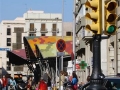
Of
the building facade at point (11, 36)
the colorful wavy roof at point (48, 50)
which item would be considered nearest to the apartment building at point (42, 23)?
the building facade at point (11, 36)

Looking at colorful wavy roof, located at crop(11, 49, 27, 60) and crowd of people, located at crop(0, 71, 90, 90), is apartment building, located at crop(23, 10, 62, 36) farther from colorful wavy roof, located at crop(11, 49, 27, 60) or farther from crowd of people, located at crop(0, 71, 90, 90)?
crowd of people, located at crop(0, 71, 90, 90)

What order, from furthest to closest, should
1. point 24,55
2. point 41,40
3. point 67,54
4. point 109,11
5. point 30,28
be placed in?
point 30,28 < point 24,55 < point 41,40 < point 67,54 < point 109,11

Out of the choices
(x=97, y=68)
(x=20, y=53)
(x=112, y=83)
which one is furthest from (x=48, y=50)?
(x=97, y=68)

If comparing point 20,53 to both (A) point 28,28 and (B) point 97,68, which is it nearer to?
(A) point 28,28

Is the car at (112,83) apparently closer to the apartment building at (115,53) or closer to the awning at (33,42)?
the apartment building at (115,53)

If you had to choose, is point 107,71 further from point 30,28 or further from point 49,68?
point 30,28

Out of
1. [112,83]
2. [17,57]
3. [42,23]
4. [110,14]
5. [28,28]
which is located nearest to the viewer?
[110,14]

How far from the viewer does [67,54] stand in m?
50.8

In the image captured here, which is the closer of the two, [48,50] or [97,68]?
[97,68]

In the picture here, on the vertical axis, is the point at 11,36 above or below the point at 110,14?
above

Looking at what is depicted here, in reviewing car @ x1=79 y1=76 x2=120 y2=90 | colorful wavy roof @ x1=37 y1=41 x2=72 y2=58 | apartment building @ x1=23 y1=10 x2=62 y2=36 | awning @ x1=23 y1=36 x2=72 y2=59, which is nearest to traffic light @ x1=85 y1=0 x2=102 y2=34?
car @ x1=79 y1=76 x2=120 y2=90

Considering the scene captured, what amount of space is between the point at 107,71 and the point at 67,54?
10171mm

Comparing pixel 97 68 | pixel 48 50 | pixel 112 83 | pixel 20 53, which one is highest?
pixel 20 53

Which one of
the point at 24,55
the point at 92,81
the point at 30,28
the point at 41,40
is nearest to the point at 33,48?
the point at 41,40
